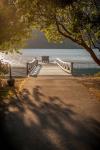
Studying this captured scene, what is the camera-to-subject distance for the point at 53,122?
14391mm

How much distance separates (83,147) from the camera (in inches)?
427

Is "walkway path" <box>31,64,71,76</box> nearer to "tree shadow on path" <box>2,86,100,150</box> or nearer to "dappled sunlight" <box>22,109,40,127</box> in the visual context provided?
"tree shadow on path" <box>2,86,100,150</box>

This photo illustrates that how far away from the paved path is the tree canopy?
326 inches

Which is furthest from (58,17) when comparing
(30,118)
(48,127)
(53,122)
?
Result: (48,127)

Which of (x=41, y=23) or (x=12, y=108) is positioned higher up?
(x=41, y=23)

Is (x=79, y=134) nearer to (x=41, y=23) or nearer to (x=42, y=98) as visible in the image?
(x=42, y=98)

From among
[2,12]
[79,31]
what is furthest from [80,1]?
[2,12]

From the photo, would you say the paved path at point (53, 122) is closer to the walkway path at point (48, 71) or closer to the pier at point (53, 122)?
the pier at point (53, 122)

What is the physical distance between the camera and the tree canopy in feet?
95.3

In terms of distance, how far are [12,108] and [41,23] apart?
51.2ft

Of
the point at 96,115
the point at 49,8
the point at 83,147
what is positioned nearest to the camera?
the point at 83,147

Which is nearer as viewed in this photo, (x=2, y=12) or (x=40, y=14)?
(x=2, y=12)

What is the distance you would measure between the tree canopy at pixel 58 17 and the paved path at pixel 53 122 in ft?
27.1

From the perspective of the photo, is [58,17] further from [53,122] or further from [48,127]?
[48,127]
